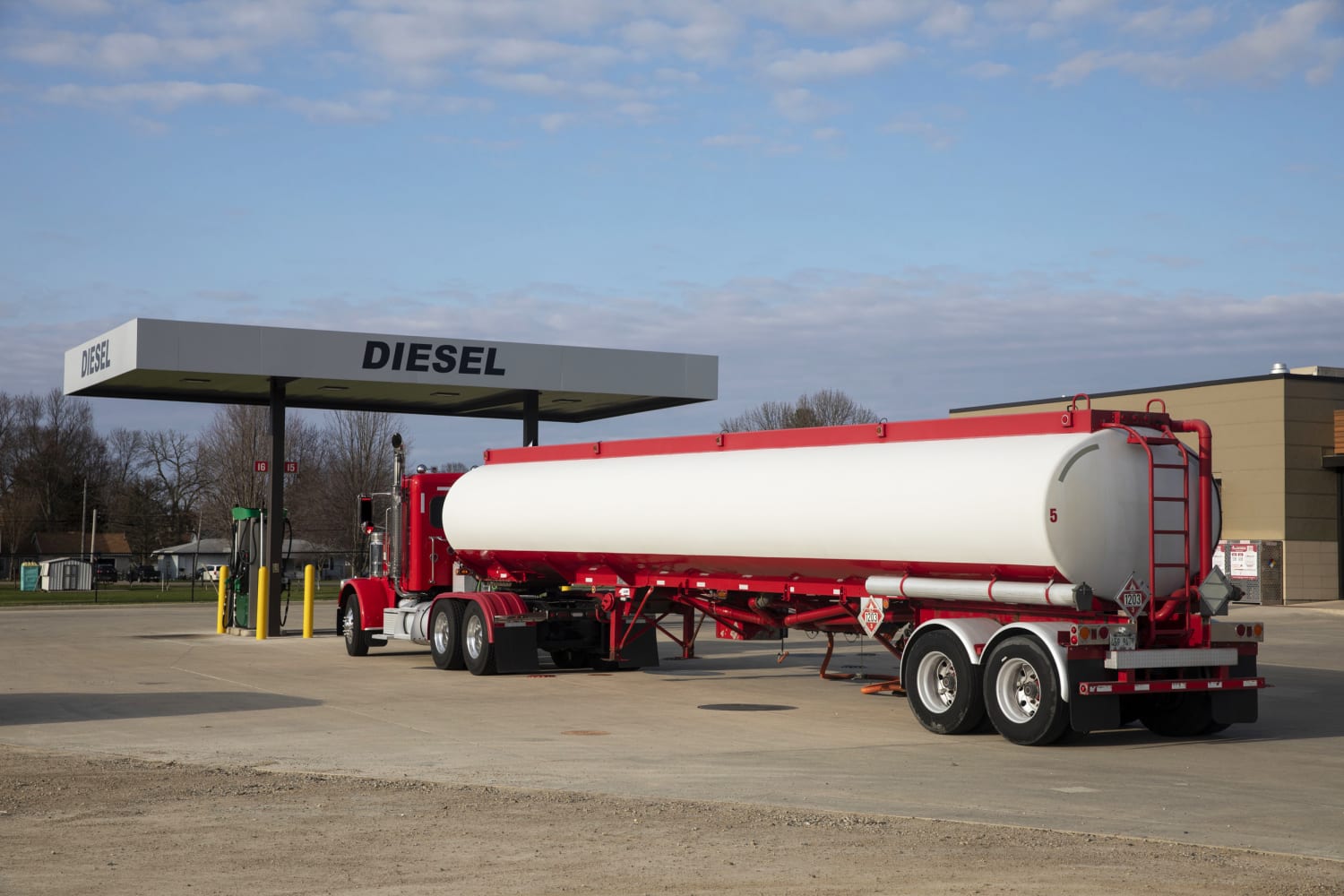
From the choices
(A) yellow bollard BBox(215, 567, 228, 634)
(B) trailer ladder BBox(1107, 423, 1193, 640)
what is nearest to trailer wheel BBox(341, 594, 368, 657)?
(A) yellow bollard BBox(215, 567, 228, 634)

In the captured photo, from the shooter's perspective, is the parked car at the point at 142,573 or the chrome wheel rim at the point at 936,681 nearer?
the chrome wheel rim at the point at 936,681

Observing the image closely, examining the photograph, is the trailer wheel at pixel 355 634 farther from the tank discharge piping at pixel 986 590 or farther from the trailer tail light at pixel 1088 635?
the trailer tail light at pixel 1088 635

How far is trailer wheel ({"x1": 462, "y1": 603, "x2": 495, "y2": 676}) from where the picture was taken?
22281 mm

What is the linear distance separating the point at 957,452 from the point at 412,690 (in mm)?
8436

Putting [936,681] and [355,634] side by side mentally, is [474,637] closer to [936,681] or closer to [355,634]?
[355,634]

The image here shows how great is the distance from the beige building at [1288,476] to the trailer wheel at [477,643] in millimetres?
32440

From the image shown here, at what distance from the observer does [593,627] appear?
76.4 ft

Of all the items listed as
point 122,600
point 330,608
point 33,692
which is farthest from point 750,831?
point 122,600

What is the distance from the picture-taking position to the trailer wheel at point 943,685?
1520cm

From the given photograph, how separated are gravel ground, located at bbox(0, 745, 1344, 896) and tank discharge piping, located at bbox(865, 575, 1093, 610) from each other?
5.12 m

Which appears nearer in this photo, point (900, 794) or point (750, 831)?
point (750, 831)

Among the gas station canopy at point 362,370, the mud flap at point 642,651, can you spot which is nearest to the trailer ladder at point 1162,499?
the mud flap at point 642,651

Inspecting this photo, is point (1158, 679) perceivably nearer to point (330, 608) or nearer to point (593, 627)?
point (593, 627)

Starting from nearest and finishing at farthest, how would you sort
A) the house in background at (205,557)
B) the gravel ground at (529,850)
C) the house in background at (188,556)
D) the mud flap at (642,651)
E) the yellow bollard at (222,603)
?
the gravel ground at (529,850) → the mud flap at (642,651) → the yellow bollard at (222,603) → the house in background at (205,557) → the house in background at (188,556)
